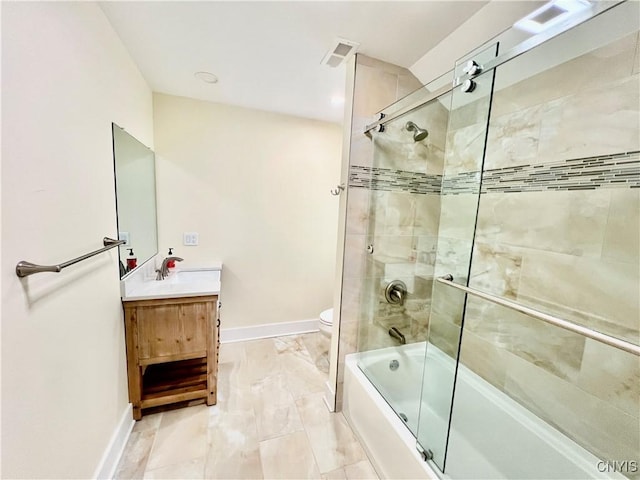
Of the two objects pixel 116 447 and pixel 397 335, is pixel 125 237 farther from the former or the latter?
pixel 397 335

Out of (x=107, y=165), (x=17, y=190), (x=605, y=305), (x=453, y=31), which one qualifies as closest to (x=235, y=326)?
(x=107, y=165)

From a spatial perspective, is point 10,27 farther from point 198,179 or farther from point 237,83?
point 198,179

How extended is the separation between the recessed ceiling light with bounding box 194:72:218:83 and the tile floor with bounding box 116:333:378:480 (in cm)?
229

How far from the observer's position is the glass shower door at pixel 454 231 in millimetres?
1331

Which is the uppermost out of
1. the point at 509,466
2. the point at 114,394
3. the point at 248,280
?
the point at 248,280

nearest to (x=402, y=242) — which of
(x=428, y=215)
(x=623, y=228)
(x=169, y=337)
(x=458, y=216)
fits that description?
(x=428, y=215)

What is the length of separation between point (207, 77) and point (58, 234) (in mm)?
1498

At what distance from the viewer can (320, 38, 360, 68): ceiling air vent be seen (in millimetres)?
1438

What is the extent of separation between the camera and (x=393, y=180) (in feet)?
5.78

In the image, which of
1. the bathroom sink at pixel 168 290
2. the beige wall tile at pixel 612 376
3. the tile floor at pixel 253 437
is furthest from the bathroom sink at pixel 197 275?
the beige wall tile at pixel 612 376

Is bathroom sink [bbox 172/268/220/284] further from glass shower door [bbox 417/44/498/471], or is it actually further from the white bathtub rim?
glass shower door [bbox 417/44/498/471]

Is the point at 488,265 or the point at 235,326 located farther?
the point at 235,326

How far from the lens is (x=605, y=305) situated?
1073 millimetres

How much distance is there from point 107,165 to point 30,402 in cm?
104
